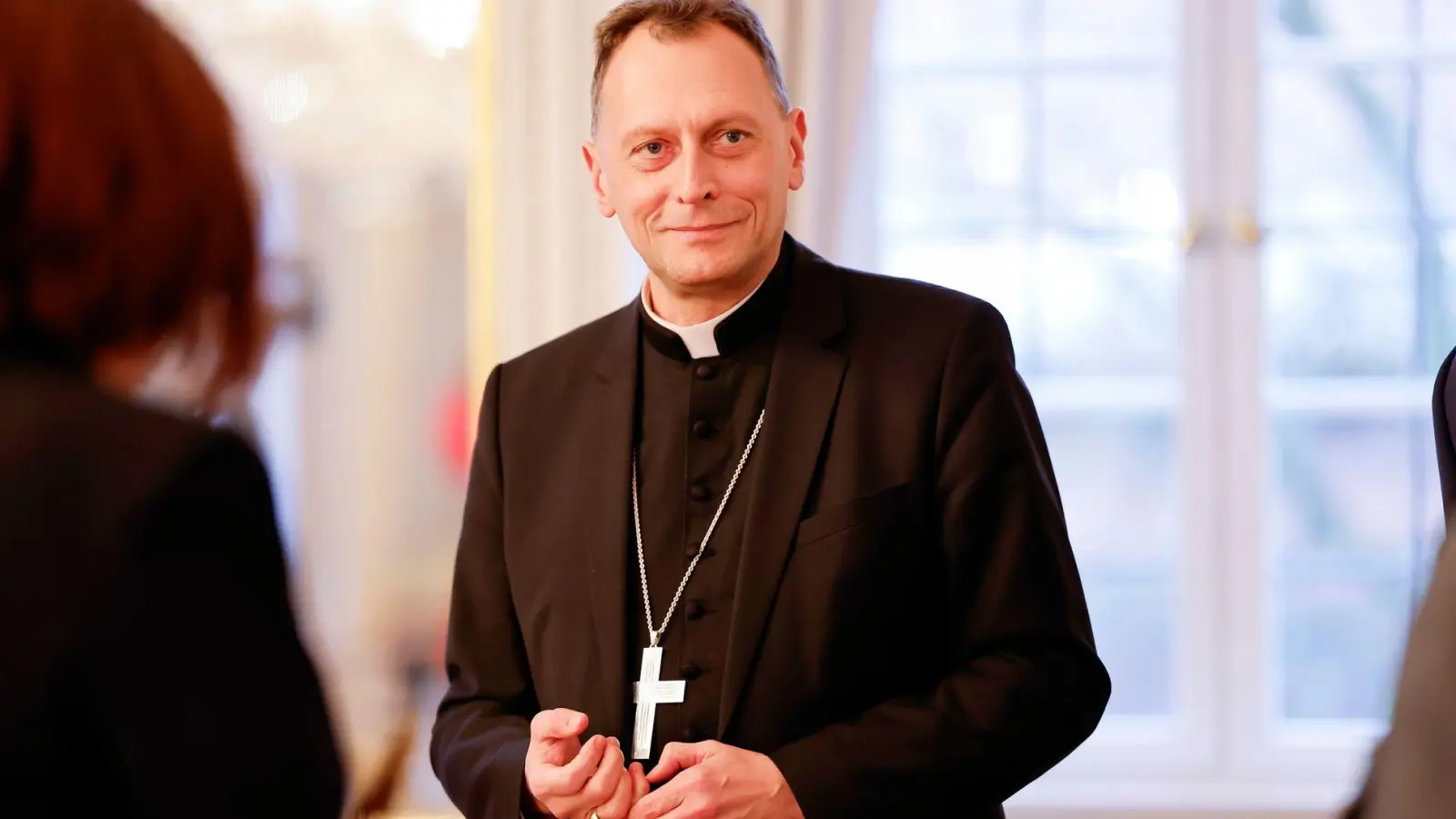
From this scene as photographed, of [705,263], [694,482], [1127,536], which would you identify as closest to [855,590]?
[694,482]

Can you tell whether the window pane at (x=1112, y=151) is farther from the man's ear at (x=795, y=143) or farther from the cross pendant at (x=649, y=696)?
the cross pendant at (x=649, y=696)

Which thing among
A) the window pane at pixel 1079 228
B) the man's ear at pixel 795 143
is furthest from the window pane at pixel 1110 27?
the man's ear at pixel 795 143

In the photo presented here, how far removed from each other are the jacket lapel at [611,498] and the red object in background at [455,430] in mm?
1226

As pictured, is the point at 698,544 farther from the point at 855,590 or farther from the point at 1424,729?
the point at 1424,729

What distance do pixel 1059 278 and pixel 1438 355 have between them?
861 mm

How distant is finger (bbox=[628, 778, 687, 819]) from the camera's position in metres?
1.89

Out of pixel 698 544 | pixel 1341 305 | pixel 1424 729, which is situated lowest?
pixel 698 544

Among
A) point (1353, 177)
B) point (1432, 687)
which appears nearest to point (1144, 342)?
point (1353, 177)

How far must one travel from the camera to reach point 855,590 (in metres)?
2.02

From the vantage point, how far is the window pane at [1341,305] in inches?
135

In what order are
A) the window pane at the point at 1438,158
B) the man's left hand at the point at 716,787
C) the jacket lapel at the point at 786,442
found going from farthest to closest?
the window pane at the point at 1438,158, the jacket lapel at the point at 786,442, the man's left hand at the point at 716,787

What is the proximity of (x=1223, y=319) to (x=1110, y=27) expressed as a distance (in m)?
0.74

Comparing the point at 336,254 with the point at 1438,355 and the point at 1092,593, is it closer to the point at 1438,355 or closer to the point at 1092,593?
the point at 1092,593

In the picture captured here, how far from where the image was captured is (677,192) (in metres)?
2.15
